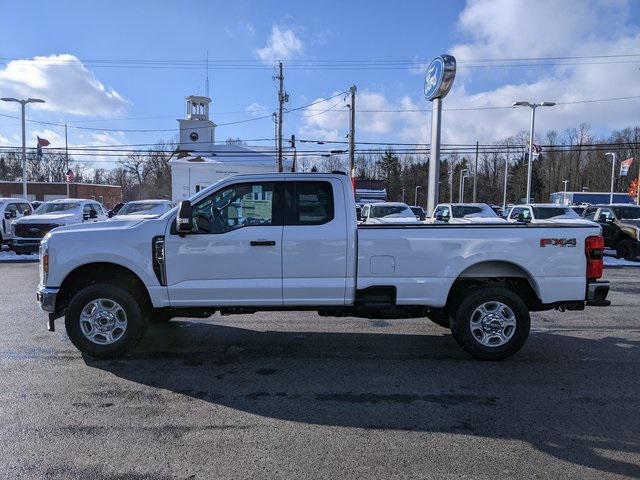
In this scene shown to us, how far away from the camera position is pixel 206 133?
54094 mm

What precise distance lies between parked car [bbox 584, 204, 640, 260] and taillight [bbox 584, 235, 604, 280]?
42.0 ft

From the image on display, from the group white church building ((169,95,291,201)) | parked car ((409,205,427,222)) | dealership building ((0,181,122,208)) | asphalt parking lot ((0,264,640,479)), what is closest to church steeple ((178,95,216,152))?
white church building ((169,95,291,201))

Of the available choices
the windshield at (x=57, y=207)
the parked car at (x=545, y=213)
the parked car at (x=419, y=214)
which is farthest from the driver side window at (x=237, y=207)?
the parked car at (x=419, y=214)

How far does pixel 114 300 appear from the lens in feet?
17.9

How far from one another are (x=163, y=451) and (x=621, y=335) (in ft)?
20.2

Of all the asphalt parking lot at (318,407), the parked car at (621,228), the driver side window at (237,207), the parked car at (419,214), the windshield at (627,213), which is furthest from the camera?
the parked car at (419,214)

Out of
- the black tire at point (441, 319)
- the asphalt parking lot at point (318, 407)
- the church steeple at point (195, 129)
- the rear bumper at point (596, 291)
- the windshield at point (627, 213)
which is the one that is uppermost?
the church steeple at point (195, 129)

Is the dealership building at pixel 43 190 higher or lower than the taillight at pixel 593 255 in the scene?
higher

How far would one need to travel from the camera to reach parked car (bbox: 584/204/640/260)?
16.6 metres

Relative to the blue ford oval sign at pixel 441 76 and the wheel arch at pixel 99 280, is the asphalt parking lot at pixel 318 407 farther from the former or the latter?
the blue ford oval sign at pixel 441 76

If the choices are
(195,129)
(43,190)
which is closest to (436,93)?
(195,129)

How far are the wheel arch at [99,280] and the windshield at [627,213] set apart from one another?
18.2 metres

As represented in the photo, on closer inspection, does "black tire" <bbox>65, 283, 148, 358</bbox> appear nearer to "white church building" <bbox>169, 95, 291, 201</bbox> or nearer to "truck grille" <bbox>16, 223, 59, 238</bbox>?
"truck grille" <bbox>16, 223, 59, 238</bbox>

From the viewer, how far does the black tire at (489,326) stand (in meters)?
5.53
